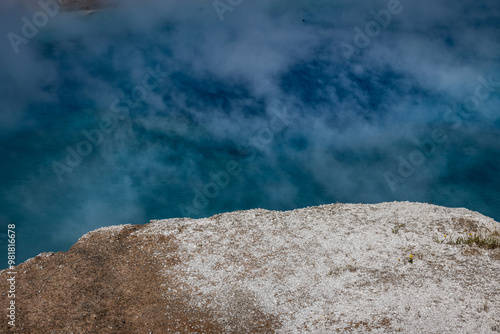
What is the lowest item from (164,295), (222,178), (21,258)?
(21,258)

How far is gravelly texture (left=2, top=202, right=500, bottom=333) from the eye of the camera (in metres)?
8.00

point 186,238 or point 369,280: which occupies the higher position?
point 369,280

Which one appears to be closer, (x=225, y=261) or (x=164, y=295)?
(x=164, y=295)

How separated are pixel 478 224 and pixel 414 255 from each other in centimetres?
223

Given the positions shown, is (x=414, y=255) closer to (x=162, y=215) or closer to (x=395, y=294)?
(x=395, y=294)

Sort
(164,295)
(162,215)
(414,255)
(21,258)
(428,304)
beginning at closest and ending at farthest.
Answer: (428,304)
(164,295)
(414,255)
(21,258)
(162,215)

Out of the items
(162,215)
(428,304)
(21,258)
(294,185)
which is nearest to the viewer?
(428,304)

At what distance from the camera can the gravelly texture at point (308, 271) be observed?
8.00m

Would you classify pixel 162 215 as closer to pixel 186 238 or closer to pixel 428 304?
pixel 186 238

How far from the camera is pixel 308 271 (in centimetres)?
934

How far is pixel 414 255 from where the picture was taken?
31.2 feet

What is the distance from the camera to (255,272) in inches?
372

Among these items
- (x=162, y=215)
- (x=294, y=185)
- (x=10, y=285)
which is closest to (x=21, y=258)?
(x=162, y=215)

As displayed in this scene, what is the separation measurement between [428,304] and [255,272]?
3.45 meters
